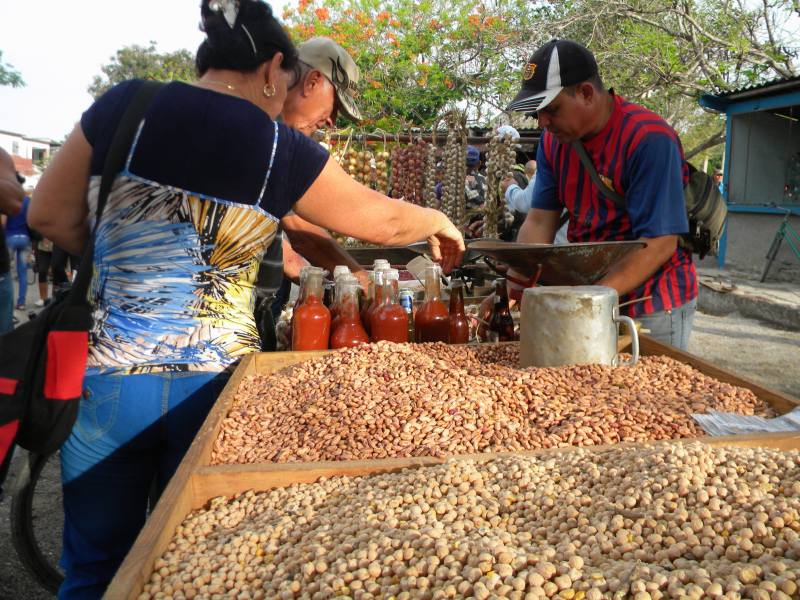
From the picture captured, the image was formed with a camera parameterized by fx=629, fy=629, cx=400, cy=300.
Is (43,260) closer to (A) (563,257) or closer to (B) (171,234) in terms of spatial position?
(B) (171,234)

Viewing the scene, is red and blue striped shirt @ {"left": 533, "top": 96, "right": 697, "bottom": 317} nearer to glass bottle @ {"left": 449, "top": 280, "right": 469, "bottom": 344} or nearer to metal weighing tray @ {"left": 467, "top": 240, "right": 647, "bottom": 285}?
metal weighing tray @ {"left": 467, "top": 240, "right": 647, "bottom": 285}

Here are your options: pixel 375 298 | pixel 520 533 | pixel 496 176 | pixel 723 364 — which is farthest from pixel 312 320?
pixel 723 364

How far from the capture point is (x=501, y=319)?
2.51 m

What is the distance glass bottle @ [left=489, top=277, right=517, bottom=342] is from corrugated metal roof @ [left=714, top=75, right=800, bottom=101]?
8.37 metres

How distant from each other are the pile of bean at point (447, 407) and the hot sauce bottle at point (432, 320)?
38 centimetres

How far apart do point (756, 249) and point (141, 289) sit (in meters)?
11.3

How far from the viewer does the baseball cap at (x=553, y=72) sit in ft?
7.93

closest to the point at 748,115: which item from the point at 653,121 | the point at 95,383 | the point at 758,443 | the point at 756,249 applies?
the point at 756,249

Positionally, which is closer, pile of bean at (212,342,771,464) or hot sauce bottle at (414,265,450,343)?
pile of bean at (212,342,771,464)

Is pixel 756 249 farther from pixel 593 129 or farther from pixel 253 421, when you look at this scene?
pixel 253 421

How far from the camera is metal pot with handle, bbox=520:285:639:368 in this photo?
69.6 inches

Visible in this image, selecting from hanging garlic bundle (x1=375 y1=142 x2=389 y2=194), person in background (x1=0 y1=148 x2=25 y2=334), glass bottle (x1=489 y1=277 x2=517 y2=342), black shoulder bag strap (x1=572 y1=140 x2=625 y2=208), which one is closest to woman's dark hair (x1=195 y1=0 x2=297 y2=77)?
glass bottle (x1=489 y1=277 x2=517 y2=342)

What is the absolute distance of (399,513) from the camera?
3.71 feet

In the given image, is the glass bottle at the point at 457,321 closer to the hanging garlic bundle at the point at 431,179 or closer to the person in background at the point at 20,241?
the hanging garlic bundle at the point at 431,179
